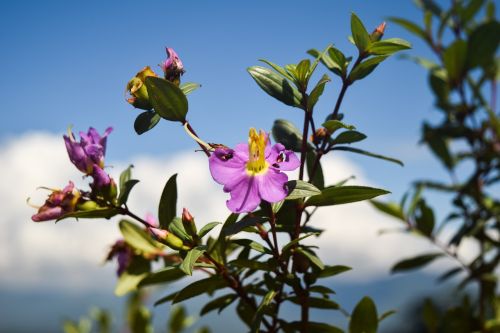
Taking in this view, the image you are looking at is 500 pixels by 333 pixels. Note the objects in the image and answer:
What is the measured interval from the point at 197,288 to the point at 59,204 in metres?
0.31

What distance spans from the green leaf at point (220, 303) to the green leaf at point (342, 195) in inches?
13.4

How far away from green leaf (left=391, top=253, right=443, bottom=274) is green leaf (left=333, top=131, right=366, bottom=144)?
1240 mm

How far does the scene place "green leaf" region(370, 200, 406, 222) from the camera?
213 centimetres

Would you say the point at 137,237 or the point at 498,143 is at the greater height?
the point at 498,143

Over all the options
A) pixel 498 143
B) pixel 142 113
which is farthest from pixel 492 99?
pixel 142 113

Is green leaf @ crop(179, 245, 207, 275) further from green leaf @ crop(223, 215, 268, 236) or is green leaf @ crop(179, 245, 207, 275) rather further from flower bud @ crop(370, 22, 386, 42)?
flower bud @ crop(370, 22, 386, 42)

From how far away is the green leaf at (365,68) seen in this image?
3.37 ft

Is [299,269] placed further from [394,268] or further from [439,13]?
[439,13]

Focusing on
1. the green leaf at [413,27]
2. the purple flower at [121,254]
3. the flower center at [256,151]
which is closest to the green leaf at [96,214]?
the flower center at [256,151]

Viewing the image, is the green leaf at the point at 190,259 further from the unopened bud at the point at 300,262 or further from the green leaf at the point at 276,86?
the green leaf at the point at 276,86

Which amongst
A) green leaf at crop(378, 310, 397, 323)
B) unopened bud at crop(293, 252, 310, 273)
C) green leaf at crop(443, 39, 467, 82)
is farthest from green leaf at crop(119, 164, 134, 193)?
green leaf at crop(443, 39, 467, 82)

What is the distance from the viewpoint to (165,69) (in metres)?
1.02

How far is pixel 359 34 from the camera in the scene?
1.06 meters

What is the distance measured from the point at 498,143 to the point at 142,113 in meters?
1.80
